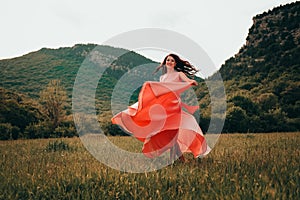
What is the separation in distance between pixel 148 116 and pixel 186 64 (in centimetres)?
145

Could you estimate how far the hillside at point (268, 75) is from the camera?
969 inches

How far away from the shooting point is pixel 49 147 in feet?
27.5

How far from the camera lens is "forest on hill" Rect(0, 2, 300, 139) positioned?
17.5m

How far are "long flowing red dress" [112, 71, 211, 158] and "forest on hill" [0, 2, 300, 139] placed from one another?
2.93ft

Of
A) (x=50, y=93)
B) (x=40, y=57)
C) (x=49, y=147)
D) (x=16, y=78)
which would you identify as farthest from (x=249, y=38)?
(x=49, y=147)

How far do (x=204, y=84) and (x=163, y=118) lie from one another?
113 ft

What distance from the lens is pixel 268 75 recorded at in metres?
48.4

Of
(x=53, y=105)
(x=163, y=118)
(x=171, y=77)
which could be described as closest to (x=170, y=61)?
(x=171, y=77)

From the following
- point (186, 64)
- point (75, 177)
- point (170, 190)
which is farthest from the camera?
point (186, 64)

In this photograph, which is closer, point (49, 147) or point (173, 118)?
point (173, 118)

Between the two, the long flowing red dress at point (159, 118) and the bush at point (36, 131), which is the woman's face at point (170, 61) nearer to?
the long flowing red dress at point (159, 118)

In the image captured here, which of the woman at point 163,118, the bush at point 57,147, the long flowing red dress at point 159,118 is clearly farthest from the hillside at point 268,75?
the long flowing red dress at point 159,118

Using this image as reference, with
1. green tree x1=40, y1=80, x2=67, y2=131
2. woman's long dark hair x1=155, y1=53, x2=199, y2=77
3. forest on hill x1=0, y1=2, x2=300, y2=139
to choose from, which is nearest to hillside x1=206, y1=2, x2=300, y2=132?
forest on hill x1=0, y1=2, x2=300, y2=139

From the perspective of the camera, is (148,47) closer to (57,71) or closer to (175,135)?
(175,135)
